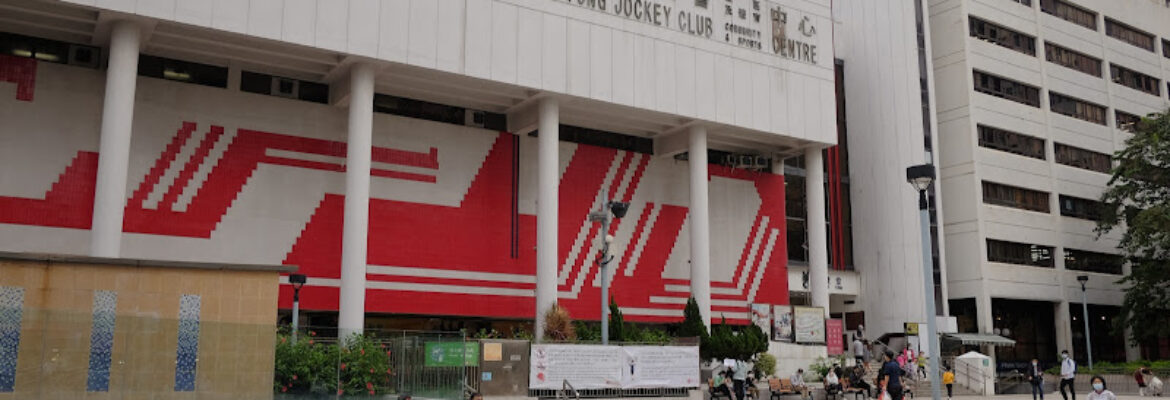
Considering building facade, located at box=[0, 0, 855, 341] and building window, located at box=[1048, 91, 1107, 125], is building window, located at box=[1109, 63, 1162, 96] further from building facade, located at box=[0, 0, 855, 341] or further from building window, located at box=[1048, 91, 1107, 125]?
building facade, located at box=[0, 0, 855, 341]

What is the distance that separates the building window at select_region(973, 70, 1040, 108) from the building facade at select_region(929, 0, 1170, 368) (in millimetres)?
77

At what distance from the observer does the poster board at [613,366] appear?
26859 millimetres

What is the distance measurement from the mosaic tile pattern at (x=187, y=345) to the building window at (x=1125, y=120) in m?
60.3

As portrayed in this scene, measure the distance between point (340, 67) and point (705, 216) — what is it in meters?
16.0

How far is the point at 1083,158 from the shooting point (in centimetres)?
5947

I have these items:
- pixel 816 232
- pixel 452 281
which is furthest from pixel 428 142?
pixel 816 232

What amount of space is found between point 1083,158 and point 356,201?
4622 cm

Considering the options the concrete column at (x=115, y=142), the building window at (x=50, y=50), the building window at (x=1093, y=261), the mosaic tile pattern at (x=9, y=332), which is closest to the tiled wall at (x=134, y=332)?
the mosaic tile pattern at (x=9, y=332)

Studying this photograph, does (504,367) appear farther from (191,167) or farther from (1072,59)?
(1072,59)

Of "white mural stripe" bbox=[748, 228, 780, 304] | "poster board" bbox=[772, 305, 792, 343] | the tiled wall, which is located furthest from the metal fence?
"white mural stripe" bbox=[748, 228, 780, 304]

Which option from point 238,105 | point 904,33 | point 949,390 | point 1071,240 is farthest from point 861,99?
point 238,105

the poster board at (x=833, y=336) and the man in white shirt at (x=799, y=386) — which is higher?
the poster board at (x=833, y=336)

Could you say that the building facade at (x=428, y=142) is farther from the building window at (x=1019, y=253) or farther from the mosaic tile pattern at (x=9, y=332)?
the building window at (x=1019, y=253)

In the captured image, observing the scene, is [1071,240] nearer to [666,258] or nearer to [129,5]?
[666,258]
